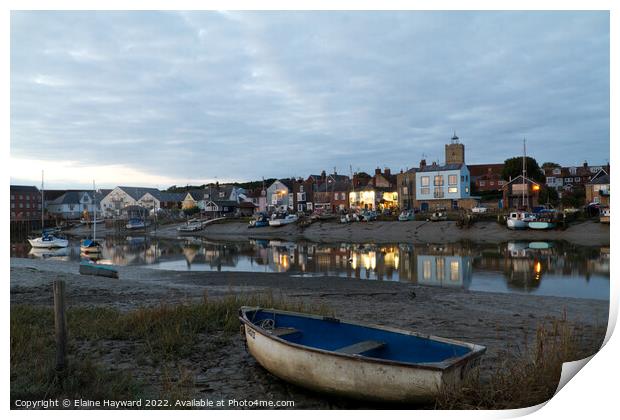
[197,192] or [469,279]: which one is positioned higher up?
[197,192]

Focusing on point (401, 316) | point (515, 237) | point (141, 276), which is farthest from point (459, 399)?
point (515, 237)

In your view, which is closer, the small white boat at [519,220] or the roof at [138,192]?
the small white boat at [519,220]

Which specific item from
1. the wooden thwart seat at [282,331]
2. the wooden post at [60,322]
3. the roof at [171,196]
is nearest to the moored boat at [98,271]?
the wooden post at [60,322]

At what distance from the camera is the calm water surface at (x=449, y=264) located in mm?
22281

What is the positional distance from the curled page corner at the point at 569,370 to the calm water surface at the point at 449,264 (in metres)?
12.1

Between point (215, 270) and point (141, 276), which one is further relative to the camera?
point (215, 270)

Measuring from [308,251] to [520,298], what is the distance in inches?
1032

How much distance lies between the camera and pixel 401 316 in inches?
539

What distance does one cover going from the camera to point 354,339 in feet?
27.5

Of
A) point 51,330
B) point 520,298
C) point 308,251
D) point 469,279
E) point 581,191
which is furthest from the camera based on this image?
point 581,191

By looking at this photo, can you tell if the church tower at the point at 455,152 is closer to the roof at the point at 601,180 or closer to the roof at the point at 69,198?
the roof at the point at 601,180

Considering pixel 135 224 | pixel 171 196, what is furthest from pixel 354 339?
pixel 171 196

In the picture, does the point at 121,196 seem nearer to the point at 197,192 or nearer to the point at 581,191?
the point at 197,192

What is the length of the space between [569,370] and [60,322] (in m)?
8.23
